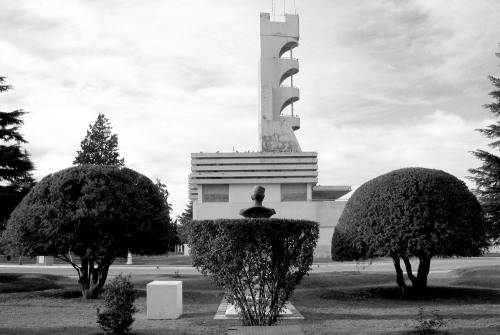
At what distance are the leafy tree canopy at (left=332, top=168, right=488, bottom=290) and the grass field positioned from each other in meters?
1.51

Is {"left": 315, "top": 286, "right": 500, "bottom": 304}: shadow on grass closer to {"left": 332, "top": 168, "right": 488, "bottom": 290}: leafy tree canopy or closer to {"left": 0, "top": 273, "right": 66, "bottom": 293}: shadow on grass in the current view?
{"left": 332, "top": 168, "right": 488, "bottom": 290}: leafy tree canopy

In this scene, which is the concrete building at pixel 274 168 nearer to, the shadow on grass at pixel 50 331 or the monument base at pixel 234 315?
the monument base at pixel 234 315

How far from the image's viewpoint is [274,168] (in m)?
58.2

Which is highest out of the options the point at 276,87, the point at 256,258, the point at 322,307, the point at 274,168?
the point at 276,87

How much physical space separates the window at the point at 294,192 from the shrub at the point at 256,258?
4768 centimetres

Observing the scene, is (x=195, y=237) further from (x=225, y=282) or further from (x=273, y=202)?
(x=273, y=202)

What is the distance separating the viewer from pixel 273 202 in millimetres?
56281

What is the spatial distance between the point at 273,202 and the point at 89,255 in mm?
39652

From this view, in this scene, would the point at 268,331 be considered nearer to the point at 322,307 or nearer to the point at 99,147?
the point at 322,307

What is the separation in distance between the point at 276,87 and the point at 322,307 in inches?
1875

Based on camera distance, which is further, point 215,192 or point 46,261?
point 215,192

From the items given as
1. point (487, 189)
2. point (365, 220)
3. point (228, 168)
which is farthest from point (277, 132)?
point (365, 220)

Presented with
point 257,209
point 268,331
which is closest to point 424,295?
point 257,209

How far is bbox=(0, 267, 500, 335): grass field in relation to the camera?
38.5 feet
